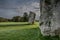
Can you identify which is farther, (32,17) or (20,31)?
(32,17)

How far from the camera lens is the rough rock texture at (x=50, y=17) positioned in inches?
107

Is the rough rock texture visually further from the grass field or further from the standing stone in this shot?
the standing stone

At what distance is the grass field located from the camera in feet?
8.77

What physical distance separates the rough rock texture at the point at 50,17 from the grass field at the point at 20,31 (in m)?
0.11

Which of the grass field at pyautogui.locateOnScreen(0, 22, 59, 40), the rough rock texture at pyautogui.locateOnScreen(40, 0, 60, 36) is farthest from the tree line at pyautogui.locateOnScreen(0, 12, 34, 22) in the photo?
the rough rock texture at pyautogui.locateOnScreen(40, 0, 60, 36)

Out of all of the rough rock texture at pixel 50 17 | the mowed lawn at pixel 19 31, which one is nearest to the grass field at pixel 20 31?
the mowed lawn at pixel 19 31

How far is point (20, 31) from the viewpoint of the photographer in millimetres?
2826

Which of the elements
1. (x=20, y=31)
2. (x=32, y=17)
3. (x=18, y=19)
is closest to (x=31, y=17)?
(x=32, y=17)

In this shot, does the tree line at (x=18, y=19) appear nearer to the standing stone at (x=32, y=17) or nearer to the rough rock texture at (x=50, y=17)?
the standing stone at (x=32, y=17)

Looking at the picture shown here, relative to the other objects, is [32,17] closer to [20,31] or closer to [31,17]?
[31,17]

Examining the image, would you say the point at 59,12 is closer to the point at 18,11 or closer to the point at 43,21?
the point at 43,21

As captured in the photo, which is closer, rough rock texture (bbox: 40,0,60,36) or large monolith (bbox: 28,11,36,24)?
rough rock texture (bbox: 40,0,60,36)

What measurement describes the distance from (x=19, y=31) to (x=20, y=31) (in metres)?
0.02

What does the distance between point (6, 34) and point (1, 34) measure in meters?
0.08
